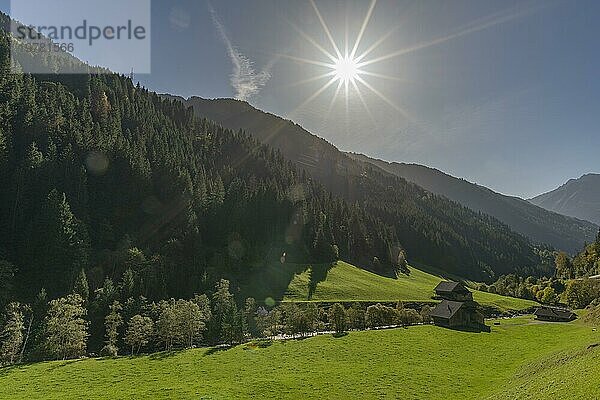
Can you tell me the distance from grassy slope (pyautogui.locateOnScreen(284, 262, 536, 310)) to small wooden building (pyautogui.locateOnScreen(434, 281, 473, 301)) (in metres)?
4.32

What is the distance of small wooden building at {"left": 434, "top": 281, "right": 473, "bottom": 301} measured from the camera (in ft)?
391

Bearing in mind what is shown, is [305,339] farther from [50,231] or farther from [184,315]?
[50,231]

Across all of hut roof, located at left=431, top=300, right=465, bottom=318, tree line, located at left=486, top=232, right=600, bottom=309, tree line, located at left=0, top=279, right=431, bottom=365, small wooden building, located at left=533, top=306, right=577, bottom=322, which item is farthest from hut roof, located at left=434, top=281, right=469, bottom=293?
tree line, located at left=486, top=232, right=600, bottom=309

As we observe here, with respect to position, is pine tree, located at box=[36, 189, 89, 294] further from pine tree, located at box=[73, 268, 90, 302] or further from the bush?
the bush

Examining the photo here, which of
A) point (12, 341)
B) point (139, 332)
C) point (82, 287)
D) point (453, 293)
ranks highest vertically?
point (82, 287)

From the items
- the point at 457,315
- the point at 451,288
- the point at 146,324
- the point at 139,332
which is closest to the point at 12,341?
the point at 139,332

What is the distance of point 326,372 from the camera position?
5244cm

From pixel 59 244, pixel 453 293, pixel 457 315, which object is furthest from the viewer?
pixel 453 293

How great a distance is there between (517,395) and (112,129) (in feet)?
509

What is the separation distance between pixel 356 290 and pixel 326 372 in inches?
2620

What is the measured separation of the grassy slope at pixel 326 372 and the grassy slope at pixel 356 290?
1465 inches

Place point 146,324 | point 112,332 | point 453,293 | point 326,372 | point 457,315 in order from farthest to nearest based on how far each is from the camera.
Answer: point 453,293 < point 457,315 < point 112,332 < point 146,324 < point 326,372

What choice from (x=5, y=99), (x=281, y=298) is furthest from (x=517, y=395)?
(x=5, y=99)

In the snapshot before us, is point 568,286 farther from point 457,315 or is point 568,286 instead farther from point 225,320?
point 225,320
